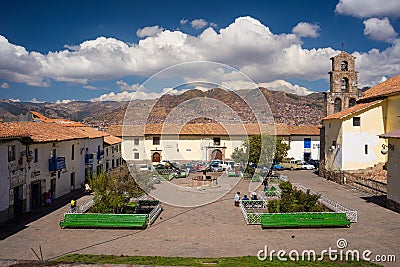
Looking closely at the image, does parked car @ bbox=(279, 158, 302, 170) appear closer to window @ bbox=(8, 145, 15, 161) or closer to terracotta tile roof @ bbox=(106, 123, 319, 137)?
terracotta tile roof @ bbox=(106, 123, 319, 137)

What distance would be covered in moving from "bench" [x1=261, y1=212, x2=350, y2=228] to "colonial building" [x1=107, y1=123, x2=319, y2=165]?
32490 mm

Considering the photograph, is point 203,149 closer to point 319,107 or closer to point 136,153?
point 136,153

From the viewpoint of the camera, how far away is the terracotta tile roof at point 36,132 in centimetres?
1828

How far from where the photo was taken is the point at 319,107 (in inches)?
3848

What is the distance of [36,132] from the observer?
22344 millimetres

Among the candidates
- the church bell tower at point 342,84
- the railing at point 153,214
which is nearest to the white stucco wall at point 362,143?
the church bell tower at point 342,84

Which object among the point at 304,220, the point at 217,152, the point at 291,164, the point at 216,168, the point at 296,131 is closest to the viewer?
the point at 304,220

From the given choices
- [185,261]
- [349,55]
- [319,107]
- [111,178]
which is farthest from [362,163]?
[319,107]

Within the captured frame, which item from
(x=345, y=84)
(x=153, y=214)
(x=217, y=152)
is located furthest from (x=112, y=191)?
(x=217, y=152)

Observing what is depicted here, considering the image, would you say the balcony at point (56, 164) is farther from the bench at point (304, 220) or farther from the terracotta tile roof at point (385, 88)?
the terracotta tile roof at point (385, 88)

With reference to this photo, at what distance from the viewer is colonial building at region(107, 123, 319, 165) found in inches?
1896

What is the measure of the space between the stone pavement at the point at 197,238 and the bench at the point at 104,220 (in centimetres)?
25

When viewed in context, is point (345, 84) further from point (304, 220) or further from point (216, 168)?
point (304, 220)

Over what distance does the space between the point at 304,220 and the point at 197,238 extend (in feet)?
15.0
